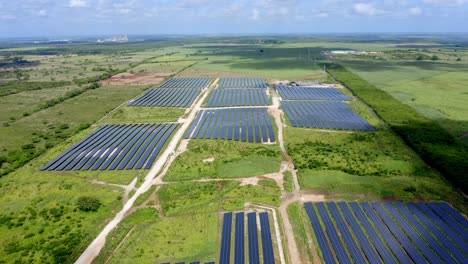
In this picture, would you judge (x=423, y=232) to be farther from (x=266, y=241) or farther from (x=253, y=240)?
(x=253, y=240)

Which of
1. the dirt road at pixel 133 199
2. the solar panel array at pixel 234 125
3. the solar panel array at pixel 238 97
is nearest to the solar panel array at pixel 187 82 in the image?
the solar panel array at pixel 238 97

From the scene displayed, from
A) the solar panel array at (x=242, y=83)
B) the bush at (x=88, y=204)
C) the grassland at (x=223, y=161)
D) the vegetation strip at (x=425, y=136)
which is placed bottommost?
the bush at (x=88, y=204)

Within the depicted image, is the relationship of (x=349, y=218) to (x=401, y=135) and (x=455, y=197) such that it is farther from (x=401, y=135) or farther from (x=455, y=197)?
(x=401, y=135)

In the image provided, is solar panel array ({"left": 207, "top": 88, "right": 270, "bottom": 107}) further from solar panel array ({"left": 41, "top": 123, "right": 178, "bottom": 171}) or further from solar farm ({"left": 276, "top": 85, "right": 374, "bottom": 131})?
solar panel array ({"left": 41, "top": 123, "right": 178, "bottom": 171})

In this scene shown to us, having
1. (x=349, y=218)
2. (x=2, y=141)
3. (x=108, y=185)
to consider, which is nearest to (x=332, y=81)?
(x=349, y=218)

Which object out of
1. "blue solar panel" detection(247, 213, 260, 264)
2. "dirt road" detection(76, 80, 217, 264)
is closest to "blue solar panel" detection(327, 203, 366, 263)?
"blue solar panel" detection(247, 213, 260, 264)

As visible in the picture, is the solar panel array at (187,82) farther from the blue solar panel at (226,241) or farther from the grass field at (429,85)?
the blue solar panel at (226,241)
